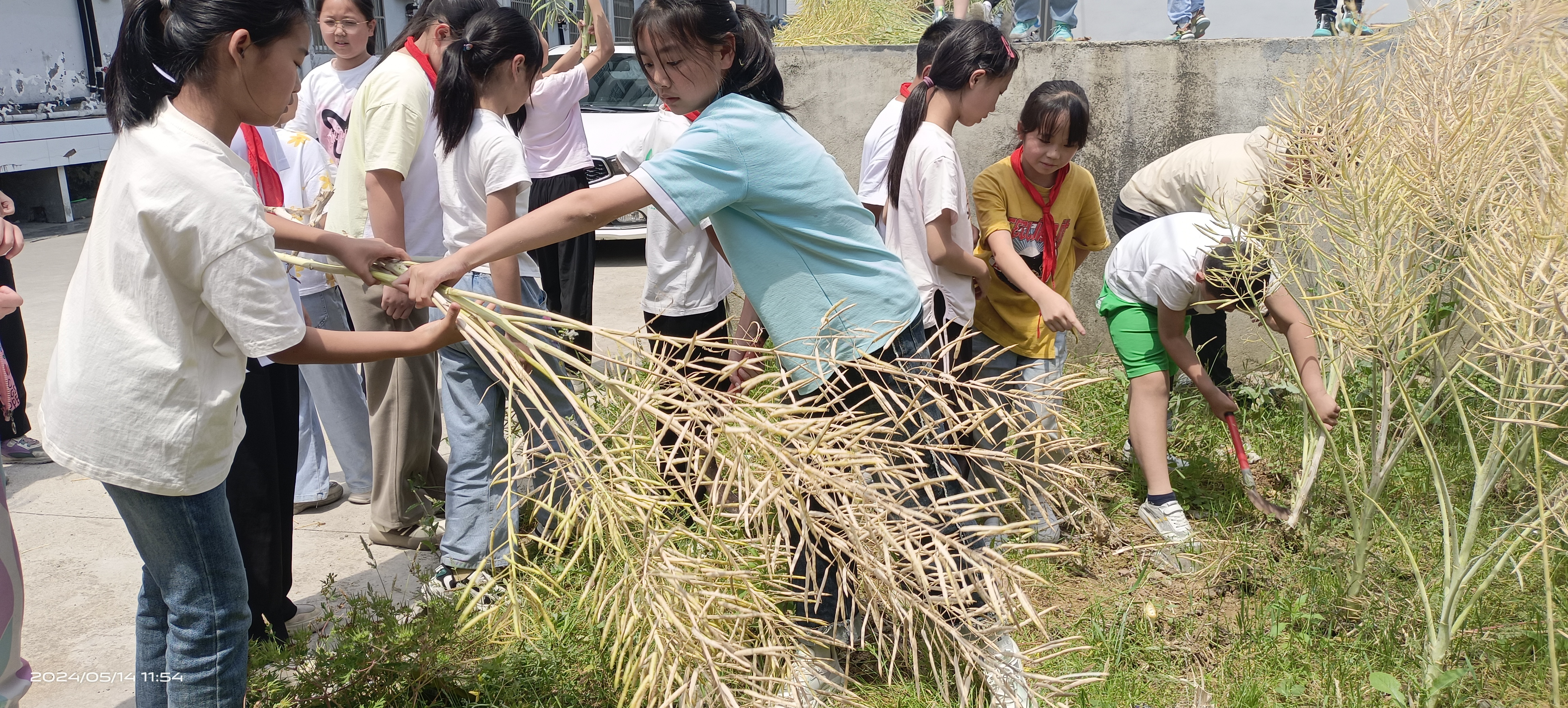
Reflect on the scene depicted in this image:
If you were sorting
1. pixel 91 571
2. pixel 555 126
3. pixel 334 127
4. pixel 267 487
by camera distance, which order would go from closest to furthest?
pixel 267 487 → pixel 91 571 → pixel 334 127 → pixel 555 126

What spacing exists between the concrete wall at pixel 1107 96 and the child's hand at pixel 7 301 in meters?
3.09

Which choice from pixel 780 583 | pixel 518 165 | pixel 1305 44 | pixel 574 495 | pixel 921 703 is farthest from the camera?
pixel 1305 44

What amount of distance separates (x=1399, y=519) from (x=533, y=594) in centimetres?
281

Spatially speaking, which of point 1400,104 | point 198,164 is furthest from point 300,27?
point 1400,104

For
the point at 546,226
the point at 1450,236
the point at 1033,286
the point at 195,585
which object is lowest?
the point at 195,585

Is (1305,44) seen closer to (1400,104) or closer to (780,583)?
(1400,104)

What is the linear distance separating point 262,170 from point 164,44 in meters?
1.36

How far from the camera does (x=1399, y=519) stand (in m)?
3.33

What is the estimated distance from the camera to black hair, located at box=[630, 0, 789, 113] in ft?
7.04

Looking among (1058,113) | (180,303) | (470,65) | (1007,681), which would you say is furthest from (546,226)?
(1058,113)

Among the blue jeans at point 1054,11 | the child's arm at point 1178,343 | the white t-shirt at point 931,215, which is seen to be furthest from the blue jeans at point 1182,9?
the white t-shirt at point 931,215

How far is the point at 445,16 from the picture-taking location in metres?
3.18

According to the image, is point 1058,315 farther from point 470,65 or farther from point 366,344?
point 366,344

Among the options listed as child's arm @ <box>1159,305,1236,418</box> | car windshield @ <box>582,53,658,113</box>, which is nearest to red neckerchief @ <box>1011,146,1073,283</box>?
child's arm @ <box>1159,305,1236,418</box>
